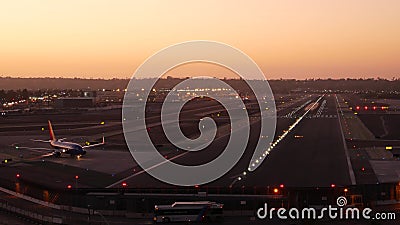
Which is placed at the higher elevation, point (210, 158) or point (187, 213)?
point (210, 158)

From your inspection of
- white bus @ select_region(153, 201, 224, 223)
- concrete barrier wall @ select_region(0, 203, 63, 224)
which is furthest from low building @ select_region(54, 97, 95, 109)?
white bus @ select_region(153, 201, 224, 223)

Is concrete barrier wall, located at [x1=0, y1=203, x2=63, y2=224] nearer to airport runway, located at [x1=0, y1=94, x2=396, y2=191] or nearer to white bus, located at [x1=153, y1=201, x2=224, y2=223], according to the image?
white bus, located at [x1=153, y1=201, x2=224, y2=223]

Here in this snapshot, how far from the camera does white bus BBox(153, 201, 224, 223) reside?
33.8 meters

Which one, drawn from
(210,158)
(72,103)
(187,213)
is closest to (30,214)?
(187,213)

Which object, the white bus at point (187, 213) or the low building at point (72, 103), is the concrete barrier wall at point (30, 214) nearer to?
the white bus at point (187, 213)

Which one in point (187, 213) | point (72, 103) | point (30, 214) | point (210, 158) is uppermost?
point (72, 103)

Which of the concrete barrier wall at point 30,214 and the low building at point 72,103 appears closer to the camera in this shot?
the concrete barrier wall at point 30,214

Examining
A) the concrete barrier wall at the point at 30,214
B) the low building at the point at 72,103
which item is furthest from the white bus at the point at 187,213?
the low building at the point at 72,103

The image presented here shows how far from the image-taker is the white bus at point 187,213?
111 feet

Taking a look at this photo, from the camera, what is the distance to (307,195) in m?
37.1

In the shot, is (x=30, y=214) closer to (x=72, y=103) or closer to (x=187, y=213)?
(x=187, y=213)

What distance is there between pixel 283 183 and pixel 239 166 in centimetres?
1035

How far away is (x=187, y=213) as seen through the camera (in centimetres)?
3400

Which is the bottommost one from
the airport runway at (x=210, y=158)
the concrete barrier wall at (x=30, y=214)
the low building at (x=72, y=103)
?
the concrete barrier wall at (x=30, y=214)
